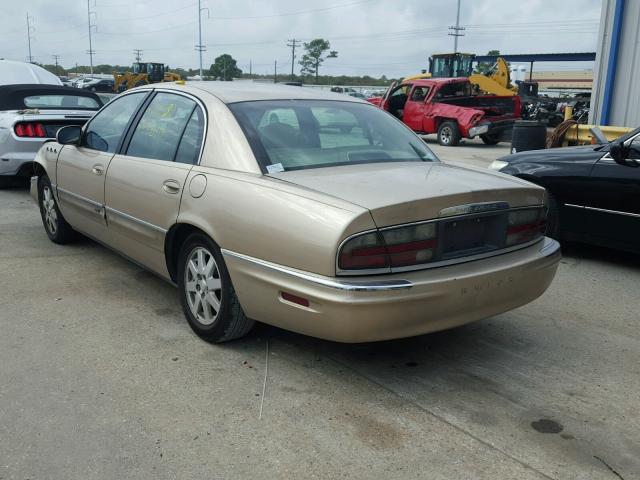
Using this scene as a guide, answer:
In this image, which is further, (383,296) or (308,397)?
(308,397)

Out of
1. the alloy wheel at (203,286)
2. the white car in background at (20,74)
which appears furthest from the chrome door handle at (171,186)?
the white car in background at (20,74)

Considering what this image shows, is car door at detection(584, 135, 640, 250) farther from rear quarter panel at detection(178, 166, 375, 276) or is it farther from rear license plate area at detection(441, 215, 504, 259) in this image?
rear quarter panel at detection(178, 166, 375, 276)

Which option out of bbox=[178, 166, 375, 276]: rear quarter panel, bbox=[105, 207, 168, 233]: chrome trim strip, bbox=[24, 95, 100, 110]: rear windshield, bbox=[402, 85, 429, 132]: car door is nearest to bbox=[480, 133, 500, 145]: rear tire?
bbox=[402, 85, 429, 132]: car door

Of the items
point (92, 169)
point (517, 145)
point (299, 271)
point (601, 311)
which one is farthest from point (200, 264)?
point (517, 145)

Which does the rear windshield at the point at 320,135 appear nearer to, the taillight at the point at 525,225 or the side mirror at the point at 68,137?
the taillight at the point at 525,225

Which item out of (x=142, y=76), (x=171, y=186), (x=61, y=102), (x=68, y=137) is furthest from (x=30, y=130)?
(x=142, y=76)

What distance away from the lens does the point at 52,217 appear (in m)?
5.83

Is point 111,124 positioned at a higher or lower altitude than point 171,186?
higher

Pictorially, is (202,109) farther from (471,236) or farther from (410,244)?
(471,236)

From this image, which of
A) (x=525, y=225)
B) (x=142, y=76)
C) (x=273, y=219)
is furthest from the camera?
(x=142, y=76)

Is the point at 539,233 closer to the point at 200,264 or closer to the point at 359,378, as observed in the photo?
the point at 359,378

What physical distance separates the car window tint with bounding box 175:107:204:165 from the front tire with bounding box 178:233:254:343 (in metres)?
0.50

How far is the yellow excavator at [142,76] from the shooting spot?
132ft

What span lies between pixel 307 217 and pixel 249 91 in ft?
4.85
